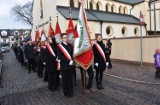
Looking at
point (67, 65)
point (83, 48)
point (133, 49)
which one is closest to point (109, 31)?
point (133, 49)

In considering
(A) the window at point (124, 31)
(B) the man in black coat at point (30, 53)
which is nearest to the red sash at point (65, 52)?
(B) the man in black coat at point (30, 53)

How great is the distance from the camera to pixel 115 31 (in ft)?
116

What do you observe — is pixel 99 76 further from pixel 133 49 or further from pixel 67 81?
pixel 133 49

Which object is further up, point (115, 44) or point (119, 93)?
point (115, 44)

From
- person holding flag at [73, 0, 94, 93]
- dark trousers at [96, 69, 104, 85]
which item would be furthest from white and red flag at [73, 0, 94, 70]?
dark trousers at [96, 69, 104, 85]

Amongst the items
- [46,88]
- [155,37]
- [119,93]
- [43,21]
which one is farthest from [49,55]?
[43,21]

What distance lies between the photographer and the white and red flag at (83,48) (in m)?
8.31

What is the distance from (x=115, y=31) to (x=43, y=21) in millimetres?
11754

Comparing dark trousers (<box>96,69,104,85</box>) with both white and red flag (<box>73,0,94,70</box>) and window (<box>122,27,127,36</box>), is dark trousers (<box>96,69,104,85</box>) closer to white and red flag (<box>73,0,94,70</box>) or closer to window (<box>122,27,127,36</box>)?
white and red flag (<box>73,0,94,70</box>)

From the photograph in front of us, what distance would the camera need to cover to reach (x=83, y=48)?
8375 millimetres

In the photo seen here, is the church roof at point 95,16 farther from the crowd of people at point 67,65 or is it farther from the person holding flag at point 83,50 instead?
the person holding flag at point 83,50

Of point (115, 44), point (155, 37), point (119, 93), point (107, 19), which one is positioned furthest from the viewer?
point (107, 19)

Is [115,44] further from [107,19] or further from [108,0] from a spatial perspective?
[108,0]

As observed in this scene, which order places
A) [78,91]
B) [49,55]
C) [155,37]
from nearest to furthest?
[78,91] < [49,55] < [155,37]
